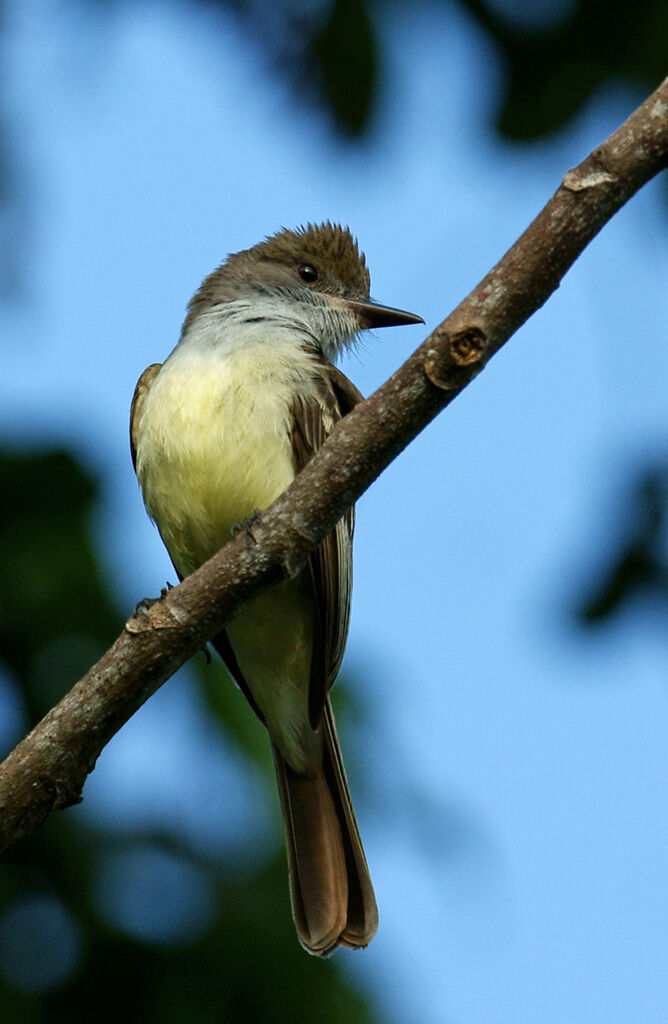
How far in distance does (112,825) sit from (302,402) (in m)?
1.71

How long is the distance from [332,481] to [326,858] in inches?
77.2

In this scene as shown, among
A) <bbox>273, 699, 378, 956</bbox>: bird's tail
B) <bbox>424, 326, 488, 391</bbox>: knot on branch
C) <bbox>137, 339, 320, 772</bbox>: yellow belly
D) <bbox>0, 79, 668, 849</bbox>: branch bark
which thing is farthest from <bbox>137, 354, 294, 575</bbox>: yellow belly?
<bbox>424, 326, 488, 391</bbox>: knot on branch

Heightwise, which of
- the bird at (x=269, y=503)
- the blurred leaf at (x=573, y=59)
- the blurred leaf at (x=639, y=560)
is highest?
the blurred leaf at (x=573, y=59)

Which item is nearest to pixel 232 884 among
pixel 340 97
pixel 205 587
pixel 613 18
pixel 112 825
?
pixel 112 825

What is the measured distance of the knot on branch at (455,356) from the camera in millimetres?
3348

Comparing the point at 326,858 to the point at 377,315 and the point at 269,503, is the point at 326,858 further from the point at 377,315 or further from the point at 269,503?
the point at 377,315

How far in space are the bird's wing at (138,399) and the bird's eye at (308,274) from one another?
91 centimetres

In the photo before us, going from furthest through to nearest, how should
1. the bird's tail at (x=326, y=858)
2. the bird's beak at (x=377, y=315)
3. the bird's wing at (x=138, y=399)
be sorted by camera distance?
the bird's beak at (x=377, y=315) < the bird's wing at (x=138, y=399) < the bird's tail at (x=326, y=858)

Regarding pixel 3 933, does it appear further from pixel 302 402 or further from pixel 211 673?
pixel 302 402

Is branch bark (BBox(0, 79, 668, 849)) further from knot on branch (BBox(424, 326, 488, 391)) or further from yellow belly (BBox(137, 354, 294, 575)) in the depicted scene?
yellow belly (BBox(137, 354, 294, 575))

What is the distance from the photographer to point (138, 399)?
18.0 ft

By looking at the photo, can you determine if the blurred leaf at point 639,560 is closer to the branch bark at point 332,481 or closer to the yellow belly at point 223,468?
the yellow belly at point 223,468

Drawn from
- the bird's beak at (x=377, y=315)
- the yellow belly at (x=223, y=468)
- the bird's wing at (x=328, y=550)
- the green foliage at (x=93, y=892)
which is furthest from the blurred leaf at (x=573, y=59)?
the green foliage at (x=93, y=892)

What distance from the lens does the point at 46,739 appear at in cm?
353
